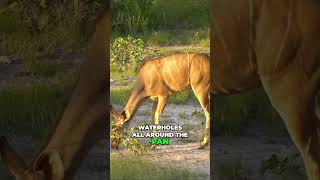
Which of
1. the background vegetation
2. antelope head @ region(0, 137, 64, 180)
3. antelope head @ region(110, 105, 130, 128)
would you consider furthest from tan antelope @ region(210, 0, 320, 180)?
antelope head @ region(0, 137, 64, 180)

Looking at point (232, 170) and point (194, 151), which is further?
point (232, 170)

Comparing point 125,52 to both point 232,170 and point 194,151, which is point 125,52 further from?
point 232,170

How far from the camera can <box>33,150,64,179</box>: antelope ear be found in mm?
5359

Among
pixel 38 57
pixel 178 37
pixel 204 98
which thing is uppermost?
pixel 178 37

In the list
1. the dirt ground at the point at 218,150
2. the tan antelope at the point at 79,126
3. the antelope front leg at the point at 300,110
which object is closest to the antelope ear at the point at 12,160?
the tan antelope at the point at 79,126

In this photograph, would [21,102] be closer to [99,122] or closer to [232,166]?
[99,122]

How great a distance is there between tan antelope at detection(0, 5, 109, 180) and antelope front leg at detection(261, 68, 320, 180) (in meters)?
1.36

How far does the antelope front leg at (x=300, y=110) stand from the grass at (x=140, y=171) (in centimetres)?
87

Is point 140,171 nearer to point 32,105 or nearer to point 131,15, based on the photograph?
point 32,105

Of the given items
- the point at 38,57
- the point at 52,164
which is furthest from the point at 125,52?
the point at 52,164

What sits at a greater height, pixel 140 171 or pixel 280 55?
pixel 280 55

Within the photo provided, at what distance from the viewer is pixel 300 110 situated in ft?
17.3

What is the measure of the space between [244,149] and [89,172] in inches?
51.8

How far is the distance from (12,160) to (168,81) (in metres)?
1.44
